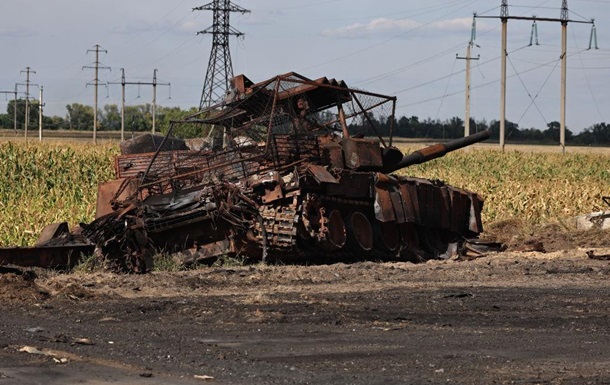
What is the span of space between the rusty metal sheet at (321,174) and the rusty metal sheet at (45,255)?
3229 mm

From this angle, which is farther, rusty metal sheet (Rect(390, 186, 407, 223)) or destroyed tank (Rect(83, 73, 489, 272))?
rusty metal sheet (Rect(390, 186, 407, 223))

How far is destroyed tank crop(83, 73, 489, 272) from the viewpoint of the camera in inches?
631

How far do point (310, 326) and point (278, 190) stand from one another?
6116 millimetres


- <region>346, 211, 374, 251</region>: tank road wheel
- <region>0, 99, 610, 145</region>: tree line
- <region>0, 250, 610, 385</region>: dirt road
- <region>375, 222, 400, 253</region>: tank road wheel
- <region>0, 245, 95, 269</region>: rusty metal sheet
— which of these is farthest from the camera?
<region>0, 99, 610, 145</region>: tree line

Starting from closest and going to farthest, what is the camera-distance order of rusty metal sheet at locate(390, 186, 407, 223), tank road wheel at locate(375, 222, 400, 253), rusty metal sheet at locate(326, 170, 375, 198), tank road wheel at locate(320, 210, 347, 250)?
tank road wheel at locate(320, 210, 347, 250), rusty metal sheet at locate(326, 170, 375, 198), rusty metal sheet at locate(390, 186, 407, 223), tank road wheel at locate(375, 222, 400, 253)

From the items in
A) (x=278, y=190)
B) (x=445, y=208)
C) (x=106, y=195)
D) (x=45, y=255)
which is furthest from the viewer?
(x=445, y=208)

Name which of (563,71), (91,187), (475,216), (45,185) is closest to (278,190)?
(475,216)

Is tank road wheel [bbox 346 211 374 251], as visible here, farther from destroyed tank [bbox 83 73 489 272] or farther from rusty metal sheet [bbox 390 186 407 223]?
rusty metal sheet [bbox 390 186 407 223]

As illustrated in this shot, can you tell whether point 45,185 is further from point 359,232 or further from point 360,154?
point 359,232

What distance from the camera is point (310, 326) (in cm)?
1012

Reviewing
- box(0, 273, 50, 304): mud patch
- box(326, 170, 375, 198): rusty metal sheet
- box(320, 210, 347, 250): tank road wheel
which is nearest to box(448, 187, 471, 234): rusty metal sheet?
box(326, 170, 375, 198): rusty metal sheet

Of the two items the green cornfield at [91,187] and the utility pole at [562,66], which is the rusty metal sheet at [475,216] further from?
the utility pole at [562,66]

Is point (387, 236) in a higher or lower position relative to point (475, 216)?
lower

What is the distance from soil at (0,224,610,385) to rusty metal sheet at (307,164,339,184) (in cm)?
131
